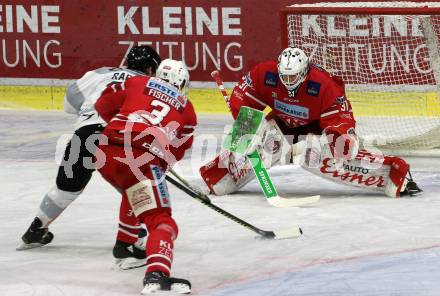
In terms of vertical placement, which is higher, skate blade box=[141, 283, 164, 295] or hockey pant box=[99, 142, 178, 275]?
hockey pant box=[99, 142, 178, 275]

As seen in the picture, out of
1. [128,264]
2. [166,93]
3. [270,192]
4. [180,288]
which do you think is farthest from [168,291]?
[270,192]

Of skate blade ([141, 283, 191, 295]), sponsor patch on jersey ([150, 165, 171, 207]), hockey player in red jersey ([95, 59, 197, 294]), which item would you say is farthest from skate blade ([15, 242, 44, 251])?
skate blade ([141, 283, 191, 295])

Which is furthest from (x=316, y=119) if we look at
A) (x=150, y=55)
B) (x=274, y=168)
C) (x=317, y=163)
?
(x=150, y=55)

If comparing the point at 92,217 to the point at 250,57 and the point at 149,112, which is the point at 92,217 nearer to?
the point at 149,112

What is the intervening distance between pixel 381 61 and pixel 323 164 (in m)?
2.26

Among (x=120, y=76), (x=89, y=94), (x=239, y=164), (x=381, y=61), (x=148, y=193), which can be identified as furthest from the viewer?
(x=381, y=61)

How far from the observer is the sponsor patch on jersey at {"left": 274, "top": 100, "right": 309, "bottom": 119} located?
7.66 m

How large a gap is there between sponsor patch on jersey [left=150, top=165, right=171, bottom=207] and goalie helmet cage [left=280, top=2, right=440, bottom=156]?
3413 mm

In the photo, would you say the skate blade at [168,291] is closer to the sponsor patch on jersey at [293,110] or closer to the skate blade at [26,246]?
the skate blade at [26,246]

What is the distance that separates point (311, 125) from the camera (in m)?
7.80

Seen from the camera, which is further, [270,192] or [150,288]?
[270,192]

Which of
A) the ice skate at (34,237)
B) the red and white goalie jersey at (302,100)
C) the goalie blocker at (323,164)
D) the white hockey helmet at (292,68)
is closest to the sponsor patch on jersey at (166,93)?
the ice skate at (34,237)

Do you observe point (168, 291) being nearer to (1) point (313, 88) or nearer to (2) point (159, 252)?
(2) point (159, 252)

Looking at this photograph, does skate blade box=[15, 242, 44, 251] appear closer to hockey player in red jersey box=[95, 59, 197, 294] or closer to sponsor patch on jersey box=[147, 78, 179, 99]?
hockey player in red jersey box=[95, 59, 197, 294]
